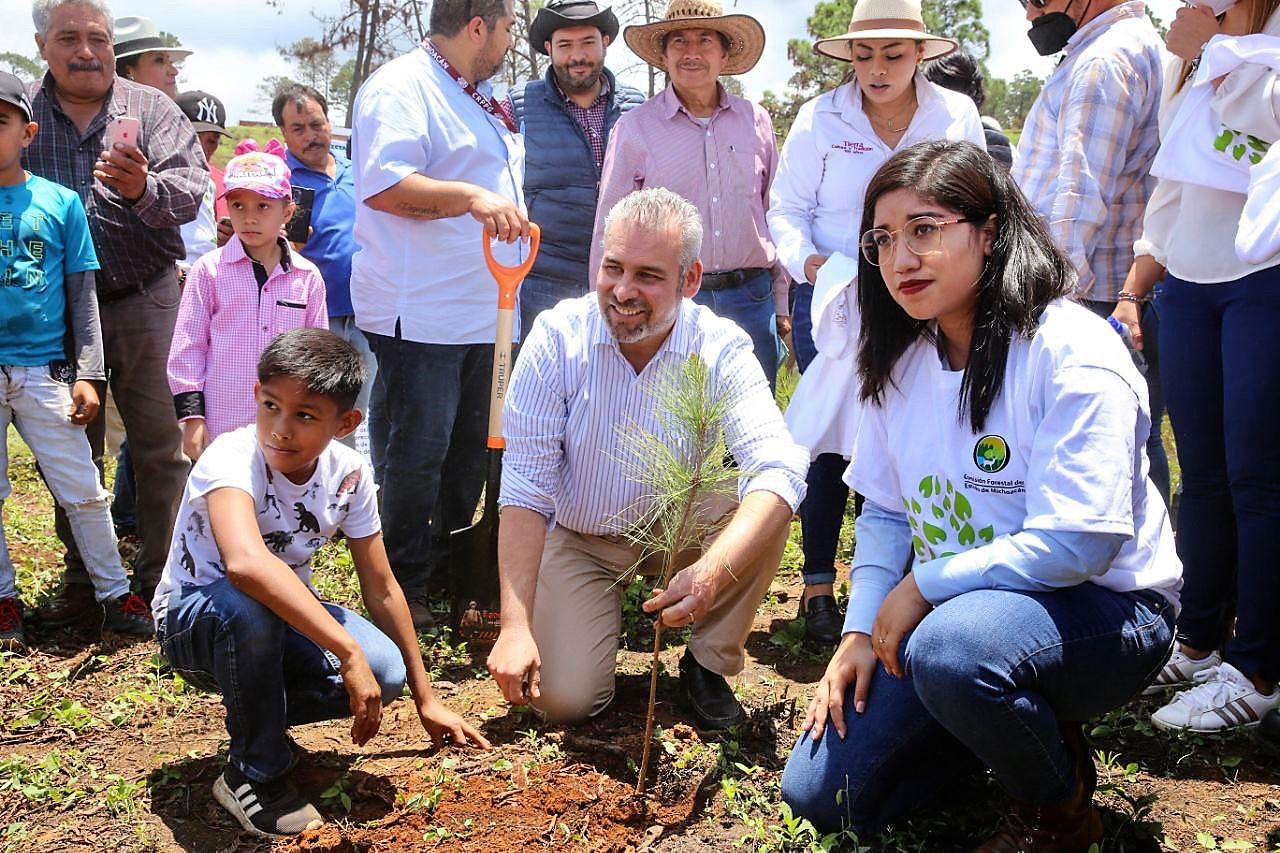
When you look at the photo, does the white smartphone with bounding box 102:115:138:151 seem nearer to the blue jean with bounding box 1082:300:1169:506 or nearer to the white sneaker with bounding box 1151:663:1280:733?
the blue jean with bounding box 1082:300:1169:506

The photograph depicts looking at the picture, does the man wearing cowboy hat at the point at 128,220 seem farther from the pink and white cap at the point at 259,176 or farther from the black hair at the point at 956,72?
the black hair at the point at 956,72

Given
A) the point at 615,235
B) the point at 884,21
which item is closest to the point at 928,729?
the point at 615,235

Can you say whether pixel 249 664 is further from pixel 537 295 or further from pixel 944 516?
pixel 537 295

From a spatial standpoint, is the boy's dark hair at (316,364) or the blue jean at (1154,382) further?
the blue jean at (1154,382)

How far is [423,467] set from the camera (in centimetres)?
412

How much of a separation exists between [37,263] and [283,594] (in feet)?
6.92

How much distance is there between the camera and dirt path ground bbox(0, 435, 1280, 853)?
2.67 m

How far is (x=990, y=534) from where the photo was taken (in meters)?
2.50

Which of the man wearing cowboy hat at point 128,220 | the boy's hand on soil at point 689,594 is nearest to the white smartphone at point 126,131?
the man wearing cowboy hat at point 128,220

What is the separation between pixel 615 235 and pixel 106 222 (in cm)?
241

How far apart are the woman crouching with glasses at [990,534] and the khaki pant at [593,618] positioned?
64 centimetres

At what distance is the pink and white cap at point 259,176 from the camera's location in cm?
404

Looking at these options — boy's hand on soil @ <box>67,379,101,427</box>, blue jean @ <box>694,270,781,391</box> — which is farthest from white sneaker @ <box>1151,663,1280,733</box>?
boy's hand on soil @ <box>67,379,101,427</box>

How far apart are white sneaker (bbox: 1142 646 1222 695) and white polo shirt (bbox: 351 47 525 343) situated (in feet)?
8.71
